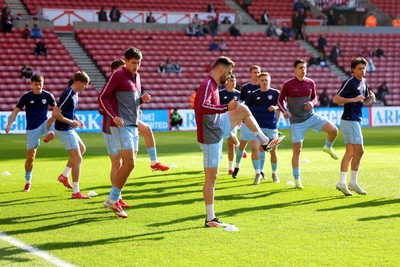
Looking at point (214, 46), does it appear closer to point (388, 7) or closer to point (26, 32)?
point (26, 32)

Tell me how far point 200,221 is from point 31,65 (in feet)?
99.4

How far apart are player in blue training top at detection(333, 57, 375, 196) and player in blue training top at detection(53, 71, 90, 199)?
4309 mm

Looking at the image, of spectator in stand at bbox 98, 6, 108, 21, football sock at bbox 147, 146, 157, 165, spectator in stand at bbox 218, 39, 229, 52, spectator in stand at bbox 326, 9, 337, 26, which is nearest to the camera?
football sock at bbox 147, 146, 157, 165

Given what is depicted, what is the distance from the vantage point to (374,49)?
48250 millimetres

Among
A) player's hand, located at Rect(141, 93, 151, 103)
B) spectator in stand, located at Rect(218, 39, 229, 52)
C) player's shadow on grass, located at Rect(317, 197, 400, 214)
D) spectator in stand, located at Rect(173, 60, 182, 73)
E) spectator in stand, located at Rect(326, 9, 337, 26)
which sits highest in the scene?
player's hand, located at Rect(141, 93, 151, 103)

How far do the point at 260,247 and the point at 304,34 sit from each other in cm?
4098

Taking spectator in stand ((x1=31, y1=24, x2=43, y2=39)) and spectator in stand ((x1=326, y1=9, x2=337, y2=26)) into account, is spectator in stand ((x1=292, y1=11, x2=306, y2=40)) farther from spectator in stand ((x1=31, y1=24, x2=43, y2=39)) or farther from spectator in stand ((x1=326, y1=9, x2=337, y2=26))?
spectator in stand ((x1=31, y1=24, x2=43, y2=39))

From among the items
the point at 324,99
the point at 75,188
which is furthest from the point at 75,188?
the point at 324,99

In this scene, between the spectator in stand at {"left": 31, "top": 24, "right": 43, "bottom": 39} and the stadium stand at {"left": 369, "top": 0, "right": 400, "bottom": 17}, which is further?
the stadium stand at {"left": 369, "top": 0, "right": 400, "bottom": 17}

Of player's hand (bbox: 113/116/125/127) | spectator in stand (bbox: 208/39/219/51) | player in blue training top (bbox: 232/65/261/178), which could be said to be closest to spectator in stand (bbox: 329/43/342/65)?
spectator in stand (bbox: 208/39/219/51)

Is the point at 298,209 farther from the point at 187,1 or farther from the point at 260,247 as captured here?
the point at 187,1

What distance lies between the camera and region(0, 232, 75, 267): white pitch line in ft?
26.0

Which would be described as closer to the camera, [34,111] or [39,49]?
[34,111]

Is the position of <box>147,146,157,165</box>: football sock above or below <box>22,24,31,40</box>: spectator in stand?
below
